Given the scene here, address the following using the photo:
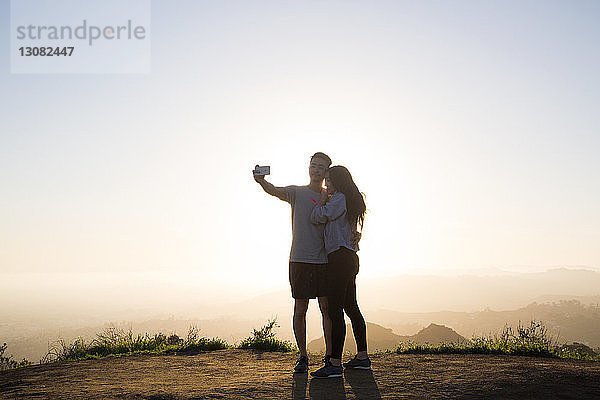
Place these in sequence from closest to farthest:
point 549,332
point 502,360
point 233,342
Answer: point 502,360 → point 549,332 → point 233,342

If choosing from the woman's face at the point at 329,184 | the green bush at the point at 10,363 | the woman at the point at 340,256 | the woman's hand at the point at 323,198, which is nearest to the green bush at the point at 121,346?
the green bush at the point at 10,363

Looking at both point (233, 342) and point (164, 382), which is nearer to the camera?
point (164, 382)

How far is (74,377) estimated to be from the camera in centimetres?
552

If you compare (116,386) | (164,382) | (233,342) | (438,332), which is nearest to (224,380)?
(164,382)

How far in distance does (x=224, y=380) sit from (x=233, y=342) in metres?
3.17

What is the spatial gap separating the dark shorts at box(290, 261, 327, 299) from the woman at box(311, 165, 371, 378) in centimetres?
19

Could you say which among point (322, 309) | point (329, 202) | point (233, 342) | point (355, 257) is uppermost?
point (329, 202)

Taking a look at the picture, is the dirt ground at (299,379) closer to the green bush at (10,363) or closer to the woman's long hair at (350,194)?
the green bush at (10,363)

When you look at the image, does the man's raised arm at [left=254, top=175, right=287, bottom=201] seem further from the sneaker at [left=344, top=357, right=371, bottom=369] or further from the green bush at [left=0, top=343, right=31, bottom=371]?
the green bush at [left=0, top=343, right=31, bottom=371]

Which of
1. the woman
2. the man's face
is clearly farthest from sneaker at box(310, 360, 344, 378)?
the man's face

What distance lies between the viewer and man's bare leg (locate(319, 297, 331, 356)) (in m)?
5.20

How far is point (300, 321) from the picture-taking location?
5.38 metres

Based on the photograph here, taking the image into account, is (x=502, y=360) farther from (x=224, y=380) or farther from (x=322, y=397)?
(x=224, y=380)

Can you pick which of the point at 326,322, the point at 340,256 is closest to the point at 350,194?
the point at 340,256
